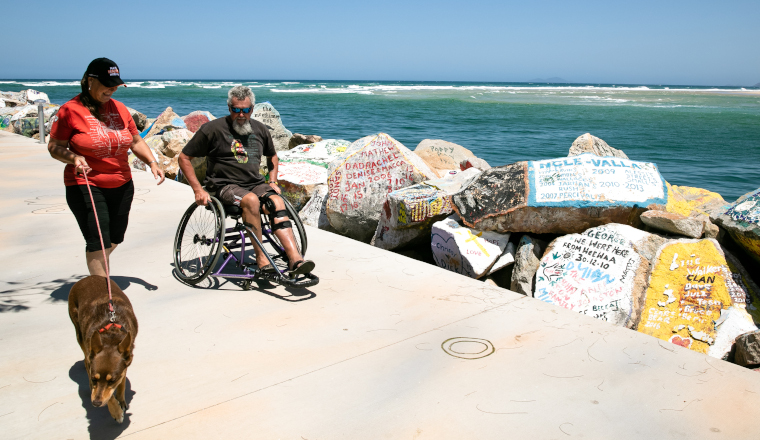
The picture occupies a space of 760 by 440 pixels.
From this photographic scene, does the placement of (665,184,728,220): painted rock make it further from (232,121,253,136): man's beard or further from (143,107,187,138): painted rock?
(143,107,187,138): painted rock

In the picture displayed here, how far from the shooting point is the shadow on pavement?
2.31 m

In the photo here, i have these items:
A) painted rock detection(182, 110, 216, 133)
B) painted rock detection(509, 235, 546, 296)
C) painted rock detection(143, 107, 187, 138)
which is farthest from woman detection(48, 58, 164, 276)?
painted rock detection(182, 110, 216, 133)

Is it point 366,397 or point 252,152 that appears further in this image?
point 252,152

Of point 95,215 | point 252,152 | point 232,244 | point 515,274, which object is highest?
point 252,152

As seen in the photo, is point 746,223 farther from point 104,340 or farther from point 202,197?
point 104,340

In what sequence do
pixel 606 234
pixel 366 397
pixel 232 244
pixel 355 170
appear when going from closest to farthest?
pixel 366 397
pixel 232 244
pixel 606 234
pixel 355 170

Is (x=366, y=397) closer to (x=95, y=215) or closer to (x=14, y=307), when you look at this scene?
(x=95, y=215)

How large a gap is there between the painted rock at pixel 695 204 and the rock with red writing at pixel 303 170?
4.01 m

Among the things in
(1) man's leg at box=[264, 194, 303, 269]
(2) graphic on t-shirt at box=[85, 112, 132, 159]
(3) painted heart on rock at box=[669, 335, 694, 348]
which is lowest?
(3) painted heart on rock at box=[669, 335, 694, 348]

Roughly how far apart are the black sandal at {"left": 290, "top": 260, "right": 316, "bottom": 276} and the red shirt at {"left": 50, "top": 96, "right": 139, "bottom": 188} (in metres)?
1.26

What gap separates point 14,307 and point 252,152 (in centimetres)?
195

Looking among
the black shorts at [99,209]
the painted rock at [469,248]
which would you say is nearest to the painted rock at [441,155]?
the painted rock at [469,248]

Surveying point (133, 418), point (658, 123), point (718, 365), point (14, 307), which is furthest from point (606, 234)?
point (658, 123)

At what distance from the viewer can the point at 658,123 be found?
29469 mm
